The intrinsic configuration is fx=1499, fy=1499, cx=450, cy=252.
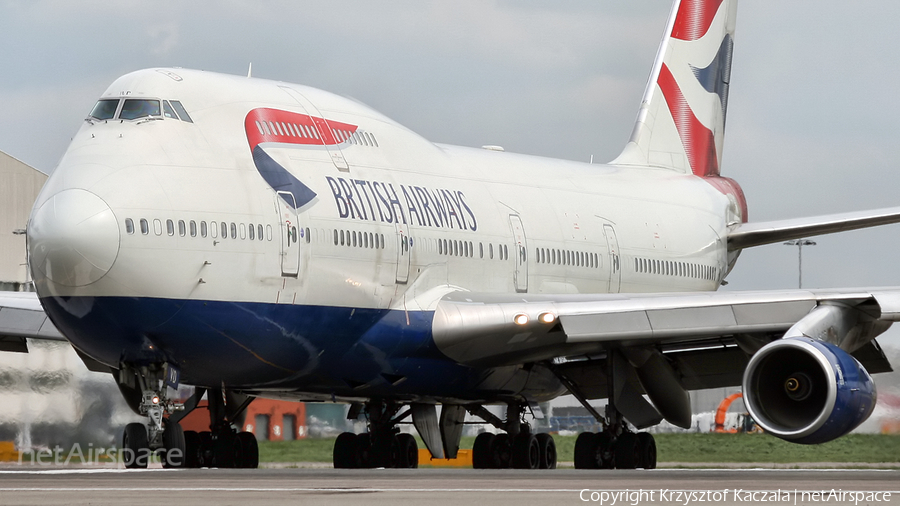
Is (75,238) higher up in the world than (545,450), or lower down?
higher up

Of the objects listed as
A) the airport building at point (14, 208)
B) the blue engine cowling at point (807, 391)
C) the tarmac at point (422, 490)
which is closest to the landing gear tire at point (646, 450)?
the blue engine cowling at point (807, 391)

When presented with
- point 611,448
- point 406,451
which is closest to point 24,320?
point 406,451

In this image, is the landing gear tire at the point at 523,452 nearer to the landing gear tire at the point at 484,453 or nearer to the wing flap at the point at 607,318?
the landing gear tire at the point at 484,453

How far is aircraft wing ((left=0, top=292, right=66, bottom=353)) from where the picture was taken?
58.4 ft

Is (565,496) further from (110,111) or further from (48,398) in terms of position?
(48,398)

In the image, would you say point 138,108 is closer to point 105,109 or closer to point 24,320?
point 105,109

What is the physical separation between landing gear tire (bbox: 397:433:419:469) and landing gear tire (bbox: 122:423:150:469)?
5086 mm

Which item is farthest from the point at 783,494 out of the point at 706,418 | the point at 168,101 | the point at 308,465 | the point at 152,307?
the point at 706,418

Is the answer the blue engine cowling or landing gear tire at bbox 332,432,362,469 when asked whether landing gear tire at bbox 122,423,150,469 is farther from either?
the blue engine cowling

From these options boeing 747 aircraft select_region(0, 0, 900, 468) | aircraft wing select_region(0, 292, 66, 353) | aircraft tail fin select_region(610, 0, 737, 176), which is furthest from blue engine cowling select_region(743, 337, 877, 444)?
aircraft tail fin select_region(610, 0, 737, 176)

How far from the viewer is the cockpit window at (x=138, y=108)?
15195 millimetres

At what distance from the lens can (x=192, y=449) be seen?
59.2 feet

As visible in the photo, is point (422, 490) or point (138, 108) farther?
point (138, 108)

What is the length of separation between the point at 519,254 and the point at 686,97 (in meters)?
8.28
